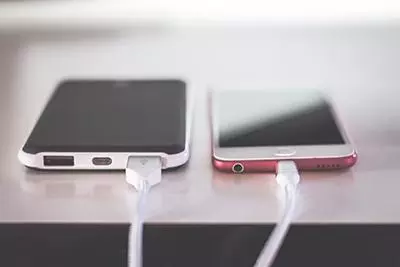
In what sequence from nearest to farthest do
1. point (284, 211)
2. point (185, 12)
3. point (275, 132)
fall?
1. point (284, 211)
2. point (275, 132)
3. point (185, 12)

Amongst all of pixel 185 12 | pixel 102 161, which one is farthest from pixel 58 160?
pixel 185 12

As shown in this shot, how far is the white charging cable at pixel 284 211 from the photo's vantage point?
564 mm

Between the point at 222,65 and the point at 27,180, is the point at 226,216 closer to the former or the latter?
the point at 27,180

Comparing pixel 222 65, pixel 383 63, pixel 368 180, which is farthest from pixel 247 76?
pixel 368 180

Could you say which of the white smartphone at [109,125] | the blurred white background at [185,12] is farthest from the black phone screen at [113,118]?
the blurred white background at [185,12]

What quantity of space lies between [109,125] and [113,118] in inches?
0.6

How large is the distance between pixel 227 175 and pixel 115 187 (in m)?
0.09

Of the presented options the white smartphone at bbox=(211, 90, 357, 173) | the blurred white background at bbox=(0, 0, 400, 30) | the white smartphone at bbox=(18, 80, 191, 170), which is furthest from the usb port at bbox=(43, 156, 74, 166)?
the blurred white background at bbox=(0, 0, 400, 30)

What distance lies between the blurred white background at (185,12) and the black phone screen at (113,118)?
0.20 meters

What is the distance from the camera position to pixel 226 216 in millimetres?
590

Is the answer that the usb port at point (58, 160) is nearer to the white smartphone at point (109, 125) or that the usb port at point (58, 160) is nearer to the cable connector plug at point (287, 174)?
the white smartphone at point (109, 125)

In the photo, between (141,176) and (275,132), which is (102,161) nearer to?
(141,176)

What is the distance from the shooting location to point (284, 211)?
59 cm
